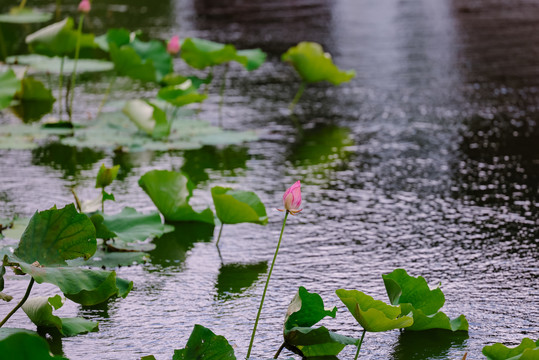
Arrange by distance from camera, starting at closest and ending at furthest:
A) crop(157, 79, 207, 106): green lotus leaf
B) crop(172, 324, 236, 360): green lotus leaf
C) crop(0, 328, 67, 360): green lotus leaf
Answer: crop(0, 328, 67, 360): green lotus leaf < crop(172, 324, 236, 360): green lotus leaf < crop(157, 79, 207, 106): green lotus leaf

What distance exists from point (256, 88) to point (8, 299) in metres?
2.15

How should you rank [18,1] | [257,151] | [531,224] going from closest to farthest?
1. [531,224]
2. [257,151]
3. [18,1]

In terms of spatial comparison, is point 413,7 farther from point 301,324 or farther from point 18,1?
point 301,324

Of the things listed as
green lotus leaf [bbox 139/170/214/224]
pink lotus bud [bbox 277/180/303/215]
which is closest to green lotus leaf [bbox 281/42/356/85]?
green lotus leaf [bbox 139/170/214/224]

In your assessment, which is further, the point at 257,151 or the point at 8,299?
the point at 257,151

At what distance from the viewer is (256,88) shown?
3457 mm

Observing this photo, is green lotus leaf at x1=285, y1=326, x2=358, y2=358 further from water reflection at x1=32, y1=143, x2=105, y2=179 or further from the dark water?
water reflection at x1=32, y1=143, x2=105, y2=179

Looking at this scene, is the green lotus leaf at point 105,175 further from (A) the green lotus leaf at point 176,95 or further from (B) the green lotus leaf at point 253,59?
(B) the green lotus leaf at point 253,59

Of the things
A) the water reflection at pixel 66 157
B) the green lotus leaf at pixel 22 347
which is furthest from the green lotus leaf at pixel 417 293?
the water reflection at pixel 66 157

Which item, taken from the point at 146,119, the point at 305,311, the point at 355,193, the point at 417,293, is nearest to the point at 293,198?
the point at 305,311

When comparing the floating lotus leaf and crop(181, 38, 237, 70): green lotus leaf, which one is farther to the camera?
the floating lotus leaf

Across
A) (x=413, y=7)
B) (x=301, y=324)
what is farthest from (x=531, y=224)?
(x=413, y=7)

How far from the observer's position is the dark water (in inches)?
58.6

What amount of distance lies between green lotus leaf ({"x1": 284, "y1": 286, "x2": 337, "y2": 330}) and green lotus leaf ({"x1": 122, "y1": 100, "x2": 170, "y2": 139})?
1.47m
